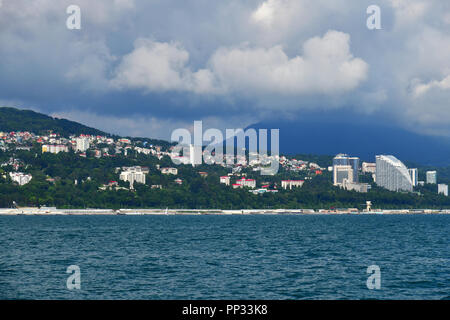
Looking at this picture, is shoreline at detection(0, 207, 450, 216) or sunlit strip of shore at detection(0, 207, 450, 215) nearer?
shoreline at detection(0, 207, 450, 216)

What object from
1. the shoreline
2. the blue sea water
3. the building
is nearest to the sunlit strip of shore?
the shoreline

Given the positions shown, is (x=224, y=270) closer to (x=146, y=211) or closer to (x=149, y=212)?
(x=146, y=211)

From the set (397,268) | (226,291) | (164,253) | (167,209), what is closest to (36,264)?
(164,253)

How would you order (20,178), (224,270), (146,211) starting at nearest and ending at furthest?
(224,270), (146,211), (20,178)

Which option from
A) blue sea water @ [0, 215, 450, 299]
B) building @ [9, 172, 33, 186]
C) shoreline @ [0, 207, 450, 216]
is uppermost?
building @ [9, 172, 33, 186]

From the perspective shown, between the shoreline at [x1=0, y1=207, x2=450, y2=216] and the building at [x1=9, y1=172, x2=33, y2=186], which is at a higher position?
the building at [x1=9, y1=172, x2=33, y2=186]

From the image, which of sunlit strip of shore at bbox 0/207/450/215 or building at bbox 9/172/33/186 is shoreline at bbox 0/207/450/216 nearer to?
sunlit strip of shore at bbox 0/207/450/215

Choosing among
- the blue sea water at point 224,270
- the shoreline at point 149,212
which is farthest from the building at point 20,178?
the blue sea water at point 224,270

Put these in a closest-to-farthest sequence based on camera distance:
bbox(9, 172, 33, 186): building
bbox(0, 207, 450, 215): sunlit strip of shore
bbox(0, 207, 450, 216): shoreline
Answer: bbox(0, 207, 450, 216): shoreline
bbox(0, 207, 450, 215): sunlit strip of shore
bbox(9, 172, 33, 186): building

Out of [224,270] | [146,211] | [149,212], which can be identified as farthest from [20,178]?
[224,270]

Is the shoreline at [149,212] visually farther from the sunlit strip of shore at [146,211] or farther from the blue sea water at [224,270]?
the blue sea water at [224,270]

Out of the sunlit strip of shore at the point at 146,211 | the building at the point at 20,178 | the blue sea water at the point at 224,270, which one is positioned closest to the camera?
the blue sea water at the point at 224,270

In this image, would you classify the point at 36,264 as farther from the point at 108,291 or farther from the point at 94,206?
the point at 94,206

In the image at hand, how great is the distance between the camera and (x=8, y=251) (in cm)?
5019
